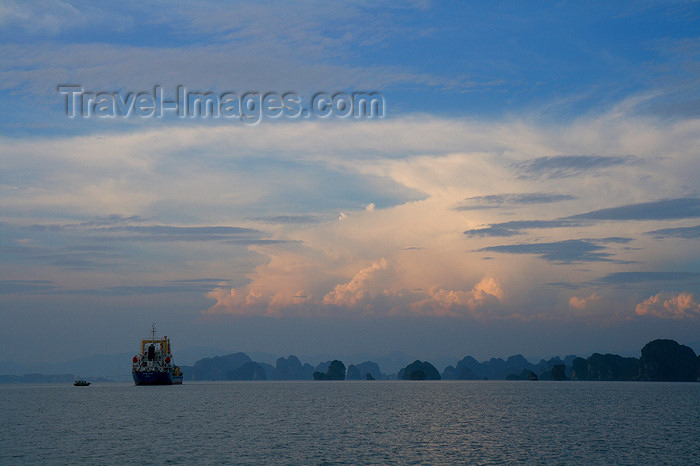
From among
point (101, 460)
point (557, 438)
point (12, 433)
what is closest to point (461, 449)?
point (557, 438)

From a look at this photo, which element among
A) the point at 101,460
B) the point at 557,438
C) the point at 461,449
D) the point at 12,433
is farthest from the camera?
the point at 12,433

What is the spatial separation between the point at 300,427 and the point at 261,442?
69.3ft

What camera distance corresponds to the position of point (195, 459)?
65.0m

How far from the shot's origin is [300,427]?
99.1m

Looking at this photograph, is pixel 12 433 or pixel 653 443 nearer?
pixel 653 443

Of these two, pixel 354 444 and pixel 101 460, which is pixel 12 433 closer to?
pixel 101 460

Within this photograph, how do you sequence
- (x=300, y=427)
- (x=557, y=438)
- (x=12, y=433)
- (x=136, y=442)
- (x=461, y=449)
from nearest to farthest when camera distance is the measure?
1. (x=461, y=449)
2. (x=136, y=442)
3. (x=557, y=438)
4. (x=12, y=433)
5. (x=300, y=427)

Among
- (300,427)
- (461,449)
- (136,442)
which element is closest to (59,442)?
(136,442)

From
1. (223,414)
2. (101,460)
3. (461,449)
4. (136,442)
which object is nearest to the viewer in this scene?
(101,460)

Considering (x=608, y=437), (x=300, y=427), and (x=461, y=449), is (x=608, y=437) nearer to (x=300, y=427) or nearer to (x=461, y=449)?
(x=461, y=449)

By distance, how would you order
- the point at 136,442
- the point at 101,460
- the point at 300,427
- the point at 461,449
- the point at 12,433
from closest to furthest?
1. the point at 101,460
2. the point at 461,449
3. the point at 136,442
4. the point at 12,433
5. the point at 300,427

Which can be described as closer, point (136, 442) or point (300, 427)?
point (136, 442)

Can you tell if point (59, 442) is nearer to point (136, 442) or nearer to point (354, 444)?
point (136, 442)

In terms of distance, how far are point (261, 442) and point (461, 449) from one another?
81.9ft
